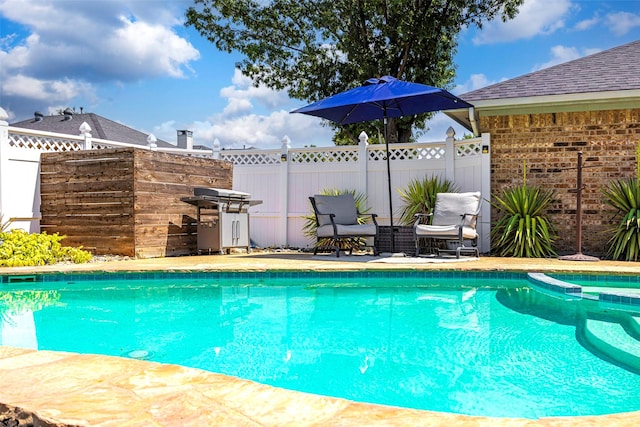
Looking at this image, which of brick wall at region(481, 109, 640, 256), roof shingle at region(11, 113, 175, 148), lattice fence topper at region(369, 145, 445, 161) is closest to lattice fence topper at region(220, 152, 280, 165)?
lattice fence topper at region(369, 145, 445, 161)

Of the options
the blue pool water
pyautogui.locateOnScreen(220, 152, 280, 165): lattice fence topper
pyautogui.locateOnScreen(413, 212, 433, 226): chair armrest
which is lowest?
the blue pool water

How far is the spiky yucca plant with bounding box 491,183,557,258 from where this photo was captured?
339 inches

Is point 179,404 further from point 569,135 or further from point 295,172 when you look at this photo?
point 295,172

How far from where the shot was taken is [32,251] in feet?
25.4

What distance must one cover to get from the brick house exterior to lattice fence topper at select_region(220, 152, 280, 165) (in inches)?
149

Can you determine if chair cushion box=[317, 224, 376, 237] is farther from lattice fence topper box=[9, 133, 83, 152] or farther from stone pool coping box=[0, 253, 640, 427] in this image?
stone pool coping box=[0, 253, 640, 427]

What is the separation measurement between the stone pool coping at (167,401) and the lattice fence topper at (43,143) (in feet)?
26.3

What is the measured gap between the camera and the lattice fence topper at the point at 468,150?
9.45 meters

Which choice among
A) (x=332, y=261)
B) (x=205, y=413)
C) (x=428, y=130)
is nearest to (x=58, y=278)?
(x=332, y=261)

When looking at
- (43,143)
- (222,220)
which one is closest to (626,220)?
(222,220)

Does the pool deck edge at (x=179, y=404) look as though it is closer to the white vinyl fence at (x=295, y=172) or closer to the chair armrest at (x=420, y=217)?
the chair armrest at (x=420, y=217)

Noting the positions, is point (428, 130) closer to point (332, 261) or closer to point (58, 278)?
point (332, 261)

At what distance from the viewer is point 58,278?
22.1 feet

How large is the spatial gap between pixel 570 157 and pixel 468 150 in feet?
5.23
